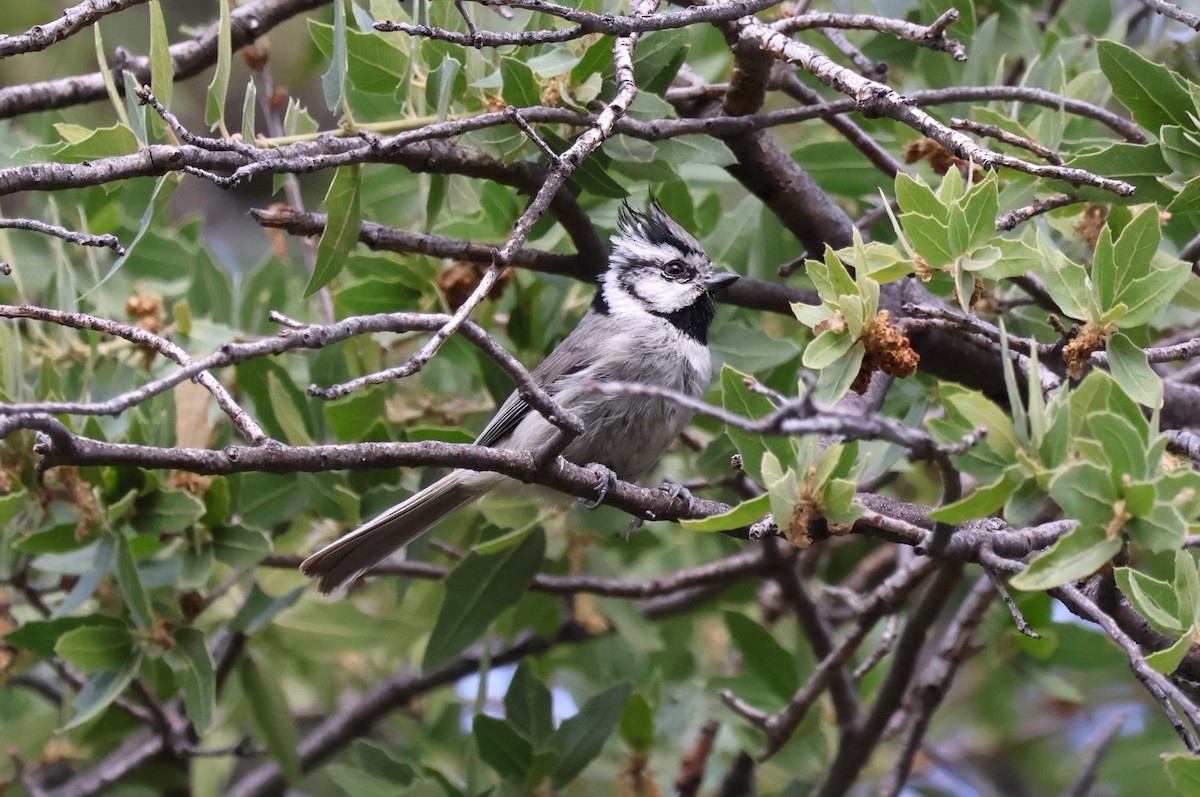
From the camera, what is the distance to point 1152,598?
2.44 meters

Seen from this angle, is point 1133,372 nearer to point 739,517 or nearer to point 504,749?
point 739,517

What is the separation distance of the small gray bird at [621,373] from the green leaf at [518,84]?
1.01 metres

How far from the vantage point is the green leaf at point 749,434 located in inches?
106

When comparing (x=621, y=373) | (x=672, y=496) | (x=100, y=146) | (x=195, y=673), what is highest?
(x=100, y=146)

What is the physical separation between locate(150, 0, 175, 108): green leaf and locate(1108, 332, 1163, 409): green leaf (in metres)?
2.36

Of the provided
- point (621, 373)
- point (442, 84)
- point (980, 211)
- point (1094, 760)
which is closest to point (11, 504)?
point (442, 84)

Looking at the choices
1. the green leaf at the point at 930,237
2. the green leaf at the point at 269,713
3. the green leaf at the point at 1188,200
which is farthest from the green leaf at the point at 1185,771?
the green leaf at the point at 269,713

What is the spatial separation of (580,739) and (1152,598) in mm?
2056

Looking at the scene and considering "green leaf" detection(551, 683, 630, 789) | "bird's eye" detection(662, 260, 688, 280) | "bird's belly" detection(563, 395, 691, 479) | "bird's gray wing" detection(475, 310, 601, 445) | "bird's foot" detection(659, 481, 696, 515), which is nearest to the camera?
"bird's foot" detection(659, 481, 696, 515)

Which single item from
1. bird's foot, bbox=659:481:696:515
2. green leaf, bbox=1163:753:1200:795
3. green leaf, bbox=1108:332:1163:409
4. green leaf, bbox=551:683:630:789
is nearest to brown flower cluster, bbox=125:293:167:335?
bird's foot, bbox=659:481:696:515

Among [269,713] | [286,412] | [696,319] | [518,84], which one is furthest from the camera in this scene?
[696,319]

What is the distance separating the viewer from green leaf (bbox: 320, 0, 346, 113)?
3.05m

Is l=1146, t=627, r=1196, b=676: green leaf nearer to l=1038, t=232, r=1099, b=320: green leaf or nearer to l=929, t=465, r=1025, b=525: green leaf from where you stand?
l=929, t=465, r=1025, b=525: green leaf

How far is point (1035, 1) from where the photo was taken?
4648mm
